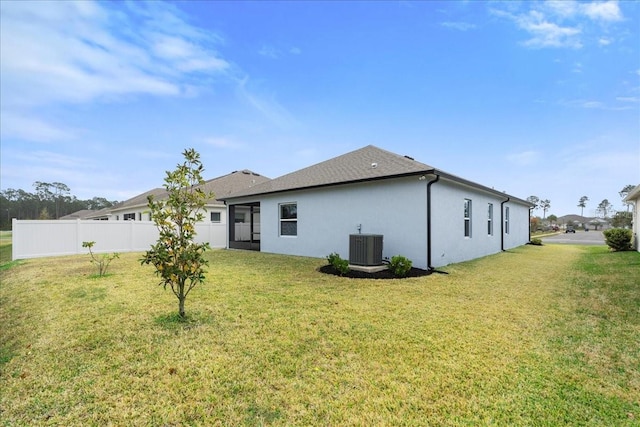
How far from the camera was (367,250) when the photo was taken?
8547 millimetres

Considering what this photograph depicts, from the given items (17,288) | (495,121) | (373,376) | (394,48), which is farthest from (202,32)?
(495,121)

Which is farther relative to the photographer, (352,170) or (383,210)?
(352,170)

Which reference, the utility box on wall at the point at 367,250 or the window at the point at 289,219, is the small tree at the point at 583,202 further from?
the utility box on wall at the point at 367,250

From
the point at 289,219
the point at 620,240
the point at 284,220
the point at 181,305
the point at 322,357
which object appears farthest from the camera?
the point at 620,240

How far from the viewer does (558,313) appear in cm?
491

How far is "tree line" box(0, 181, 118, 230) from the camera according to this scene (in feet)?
194

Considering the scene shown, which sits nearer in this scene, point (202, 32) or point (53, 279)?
point (53, 279)

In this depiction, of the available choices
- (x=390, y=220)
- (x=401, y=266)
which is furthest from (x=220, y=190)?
(x=401, y=266)

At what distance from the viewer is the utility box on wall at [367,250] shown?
8.51 metres

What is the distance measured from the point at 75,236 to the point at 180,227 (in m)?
13.5

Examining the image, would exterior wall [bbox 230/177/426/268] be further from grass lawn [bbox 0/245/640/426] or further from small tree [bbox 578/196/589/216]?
small tree [bbox 578/196/589/216]

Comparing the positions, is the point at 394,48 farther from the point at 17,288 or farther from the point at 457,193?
the point at 17,288

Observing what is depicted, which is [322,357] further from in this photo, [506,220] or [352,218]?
[506,220]

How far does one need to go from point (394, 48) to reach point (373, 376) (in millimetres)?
12663
